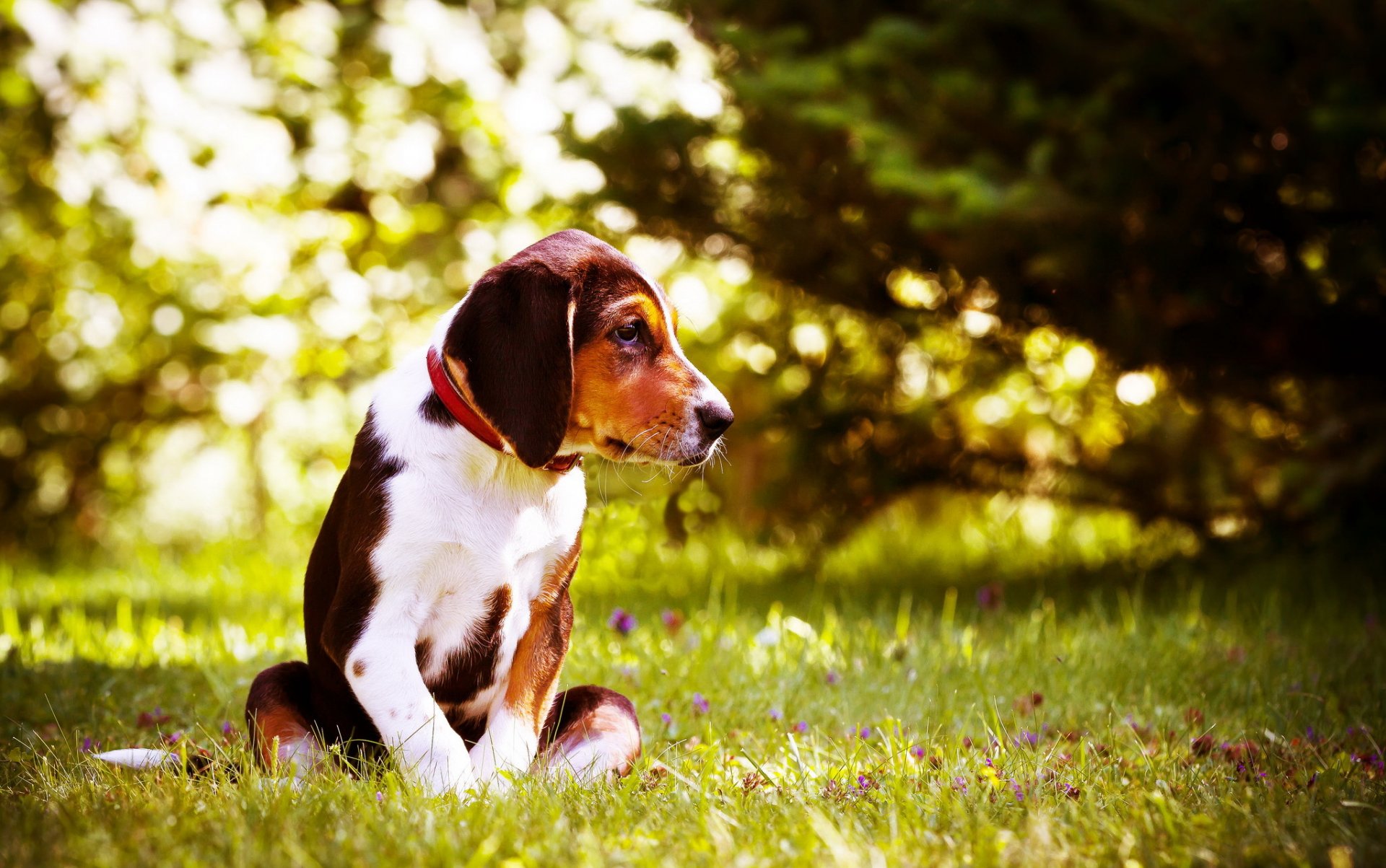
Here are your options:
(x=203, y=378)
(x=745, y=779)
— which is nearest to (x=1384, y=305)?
(x=745, y=779)

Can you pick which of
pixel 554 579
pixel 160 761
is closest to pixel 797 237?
pixel 554 579

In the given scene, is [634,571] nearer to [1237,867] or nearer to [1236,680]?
[1236,680]

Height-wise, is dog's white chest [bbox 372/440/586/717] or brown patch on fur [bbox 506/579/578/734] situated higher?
dog's white chest [bbox 372/440/586/717]

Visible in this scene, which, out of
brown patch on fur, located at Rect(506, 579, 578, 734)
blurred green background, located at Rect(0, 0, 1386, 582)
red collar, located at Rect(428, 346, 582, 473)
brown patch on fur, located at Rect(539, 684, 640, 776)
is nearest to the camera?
red collar, located at Rect(428, 346, 582, 473)

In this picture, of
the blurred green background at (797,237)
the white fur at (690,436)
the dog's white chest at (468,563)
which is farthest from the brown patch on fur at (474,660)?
the blurred green background at (797,237)

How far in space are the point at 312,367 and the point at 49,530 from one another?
2.90 meters

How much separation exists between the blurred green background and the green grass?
534 millimetres

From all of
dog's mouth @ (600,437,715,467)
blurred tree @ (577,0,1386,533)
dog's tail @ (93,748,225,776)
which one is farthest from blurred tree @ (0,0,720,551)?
dog's tail @ (93,748,225,776)

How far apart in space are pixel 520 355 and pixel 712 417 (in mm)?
496

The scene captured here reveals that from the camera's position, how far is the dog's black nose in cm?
278

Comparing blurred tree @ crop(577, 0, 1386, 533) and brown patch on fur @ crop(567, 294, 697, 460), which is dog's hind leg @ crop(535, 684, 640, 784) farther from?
blurred tree @ crop(577, 0, 1386, 533)

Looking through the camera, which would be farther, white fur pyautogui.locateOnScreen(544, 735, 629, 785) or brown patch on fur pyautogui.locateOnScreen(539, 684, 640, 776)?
brown patch on fur pyautogui.locateOnScreen(539, 684, 640, 776)

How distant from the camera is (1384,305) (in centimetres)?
487

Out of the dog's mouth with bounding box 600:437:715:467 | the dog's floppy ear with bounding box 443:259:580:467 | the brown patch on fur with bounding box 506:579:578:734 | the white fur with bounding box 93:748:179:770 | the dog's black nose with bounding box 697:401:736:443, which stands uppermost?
the dog's floppy ear with bounding box 443:259:580:467
